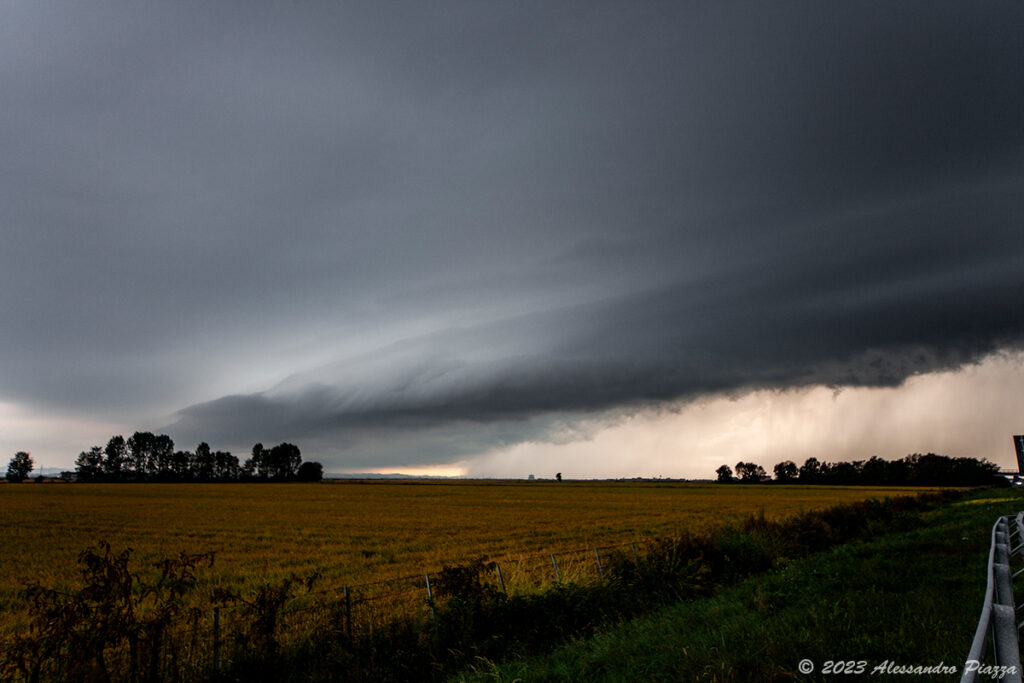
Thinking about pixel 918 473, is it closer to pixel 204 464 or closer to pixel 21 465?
pixel 204 464

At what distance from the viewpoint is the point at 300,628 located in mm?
12414

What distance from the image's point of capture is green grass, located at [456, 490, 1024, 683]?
703cm

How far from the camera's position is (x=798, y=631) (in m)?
8.34

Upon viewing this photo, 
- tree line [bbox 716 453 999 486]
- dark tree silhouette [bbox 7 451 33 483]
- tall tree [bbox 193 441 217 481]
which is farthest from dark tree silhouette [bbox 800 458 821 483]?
dark tree silhouette [bbox 7 451 33 483]

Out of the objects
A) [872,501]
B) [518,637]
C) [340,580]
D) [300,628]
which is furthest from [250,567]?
[872,501]

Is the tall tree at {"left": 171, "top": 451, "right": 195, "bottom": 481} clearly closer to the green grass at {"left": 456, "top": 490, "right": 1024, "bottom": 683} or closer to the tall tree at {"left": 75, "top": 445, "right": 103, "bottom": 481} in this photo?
the tall tree at {"left": 75, "top": 445, "right": 103, "bottom": 481}

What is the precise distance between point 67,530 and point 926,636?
5025cm

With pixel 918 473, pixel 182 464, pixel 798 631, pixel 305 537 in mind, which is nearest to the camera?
pixel 798 631

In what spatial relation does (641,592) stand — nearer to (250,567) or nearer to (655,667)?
(655,667)

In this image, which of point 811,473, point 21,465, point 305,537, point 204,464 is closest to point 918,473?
point 811,473

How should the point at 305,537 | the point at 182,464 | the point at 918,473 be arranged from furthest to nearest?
the point at 182,464
the point at 918,473
the point at 305,537

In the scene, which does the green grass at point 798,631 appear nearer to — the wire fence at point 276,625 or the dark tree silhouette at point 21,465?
the wire fence at point 276,625

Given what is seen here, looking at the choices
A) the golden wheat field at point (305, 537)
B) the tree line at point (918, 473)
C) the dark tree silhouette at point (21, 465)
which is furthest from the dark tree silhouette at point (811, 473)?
the dark tree silhouette at point (21, 465)

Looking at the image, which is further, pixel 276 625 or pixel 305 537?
pixel 305 537
